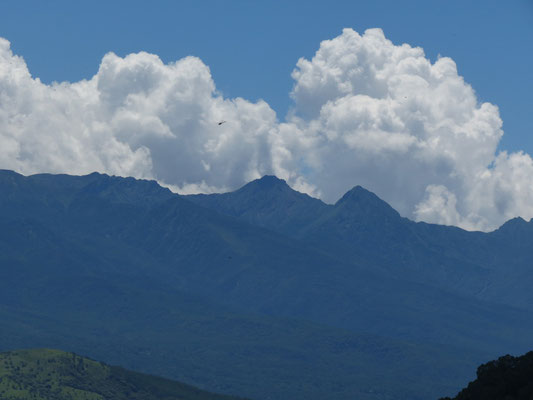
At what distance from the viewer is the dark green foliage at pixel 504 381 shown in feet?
474

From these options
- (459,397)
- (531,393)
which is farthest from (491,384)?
(531,393)

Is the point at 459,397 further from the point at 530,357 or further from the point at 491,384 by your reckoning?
the point at 530,357

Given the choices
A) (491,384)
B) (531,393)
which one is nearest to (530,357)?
(491,384)

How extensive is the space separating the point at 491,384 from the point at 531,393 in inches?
638

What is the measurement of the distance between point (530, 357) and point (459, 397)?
1520 centimetres

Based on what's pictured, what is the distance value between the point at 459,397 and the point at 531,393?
17.9 metres

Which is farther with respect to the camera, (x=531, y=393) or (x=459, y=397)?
(x=459, y=397)

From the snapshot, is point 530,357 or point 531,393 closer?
point 531,393

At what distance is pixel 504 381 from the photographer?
495 ft

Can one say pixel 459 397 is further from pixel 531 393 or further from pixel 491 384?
pixel 531 393

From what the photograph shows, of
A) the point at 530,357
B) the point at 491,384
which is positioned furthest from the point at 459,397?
the point at 530,357

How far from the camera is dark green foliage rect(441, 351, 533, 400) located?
474 feet

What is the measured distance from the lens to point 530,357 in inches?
6255

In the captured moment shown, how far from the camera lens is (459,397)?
153 meters
